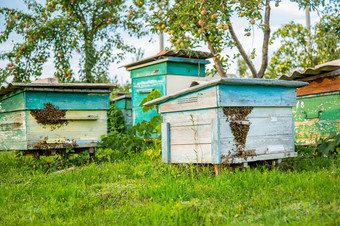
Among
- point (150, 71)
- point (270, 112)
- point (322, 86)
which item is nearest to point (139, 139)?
point (150, 71)

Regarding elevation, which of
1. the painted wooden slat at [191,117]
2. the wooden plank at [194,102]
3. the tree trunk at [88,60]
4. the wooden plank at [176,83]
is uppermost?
the tree trunk at [88,60]

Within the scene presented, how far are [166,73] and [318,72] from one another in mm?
3131

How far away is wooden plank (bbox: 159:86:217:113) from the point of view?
12.6 feet

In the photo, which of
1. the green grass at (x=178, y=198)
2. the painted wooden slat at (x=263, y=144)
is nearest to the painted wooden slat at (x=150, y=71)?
the green grass at (x=178, y=198)

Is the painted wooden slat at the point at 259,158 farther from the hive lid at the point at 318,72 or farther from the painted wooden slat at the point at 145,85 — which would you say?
the painted wooden slat at the point at 145,85

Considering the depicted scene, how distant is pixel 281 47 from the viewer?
11.3 meters

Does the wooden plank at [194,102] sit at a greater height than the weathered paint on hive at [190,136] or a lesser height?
greater

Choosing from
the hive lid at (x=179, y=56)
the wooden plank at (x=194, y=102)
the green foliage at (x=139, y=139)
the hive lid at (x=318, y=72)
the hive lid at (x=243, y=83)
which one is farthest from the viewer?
the hive lid at (x=179, y=56)

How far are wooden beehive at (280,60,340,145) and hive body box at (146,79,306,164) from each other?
1257 millimetres

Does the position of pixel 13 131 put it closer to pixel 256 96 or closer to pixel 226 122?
pixel 226 122

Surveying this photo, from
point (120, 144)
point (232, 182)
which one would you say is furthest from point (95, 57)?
point (232, 182)

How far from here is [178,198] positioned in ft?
10.4

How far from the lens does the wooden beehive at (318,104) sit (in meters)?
5.19

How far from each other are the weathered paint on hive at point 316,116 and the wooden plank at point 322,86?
0.23ft
